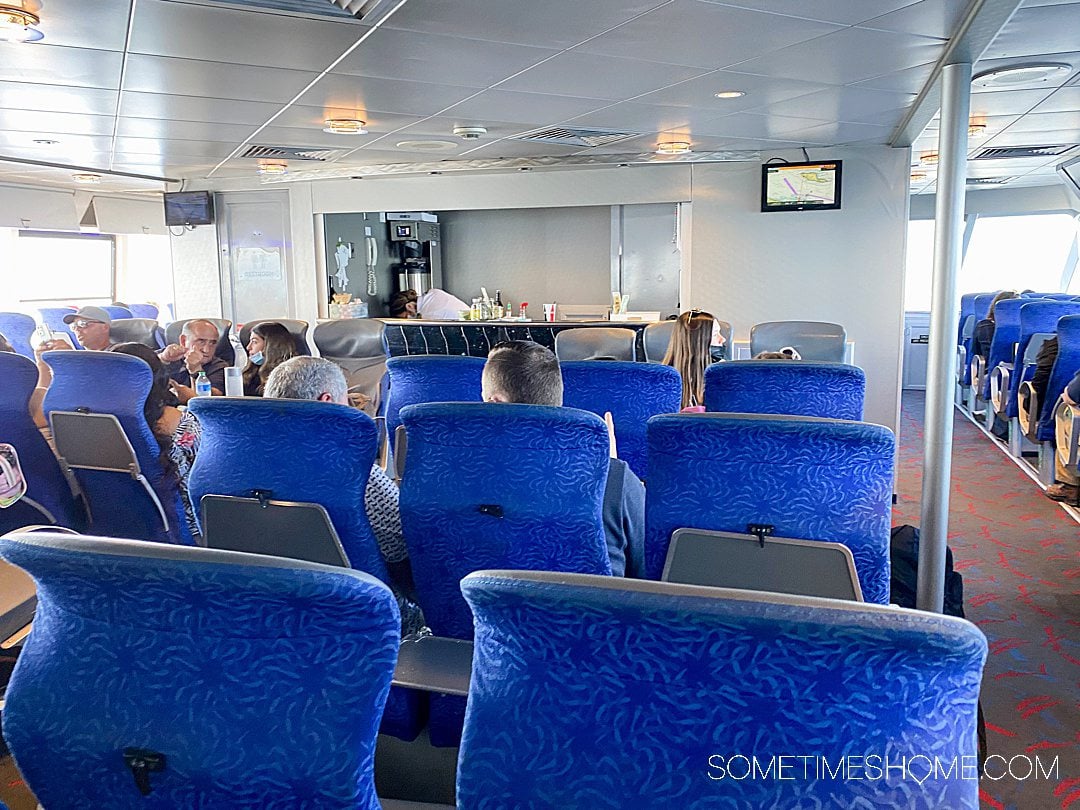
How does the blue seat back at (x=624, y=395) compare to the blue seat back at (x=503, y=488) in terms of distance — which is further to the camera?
the blue seat back at (x=624, y=395)

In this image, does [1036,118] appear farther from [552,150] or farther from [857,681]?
[857,681]

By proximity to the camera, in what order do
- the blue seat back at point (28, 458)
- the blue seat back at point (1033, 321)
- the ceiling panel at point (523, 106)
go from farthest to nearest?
the blue seat back at point (1033, 321), the ceiling panel at point (523, 106), the blue seat back at point (28, 458)

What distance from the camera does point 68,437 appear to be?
11.6 ft

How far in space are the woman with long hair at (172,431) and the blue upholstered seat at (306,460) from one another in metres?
1.25

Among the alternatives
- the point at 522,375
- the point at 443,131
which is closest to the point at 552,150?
the point at 443,131

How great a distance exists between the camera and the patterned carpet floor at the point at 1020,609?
2.64 metres

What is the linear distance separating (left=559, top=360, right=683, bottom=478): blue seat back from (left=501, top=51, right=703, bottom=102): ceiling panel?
5.03 feet

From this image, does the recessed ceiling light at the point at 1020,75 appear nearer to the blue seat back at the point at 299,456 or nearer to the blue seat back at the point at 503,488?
the blue seat back at the point at 503,488

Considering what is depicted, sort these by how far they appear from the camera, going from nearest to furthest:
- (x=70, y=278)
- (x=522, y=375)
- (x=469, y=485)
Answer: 1. (x=469, y=485)
2. (x=522, y=375)
3. (x=70, y=278)

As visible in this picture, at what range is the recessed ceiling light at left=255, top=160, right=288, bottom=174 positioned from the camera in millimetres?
7953

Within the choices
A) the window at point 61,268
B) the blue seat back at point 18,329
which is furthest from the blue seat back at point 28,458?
the window at point 61,268

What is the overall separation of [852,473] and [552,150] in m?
5.96

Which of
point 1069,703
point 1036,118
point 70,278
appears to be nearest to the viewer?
point 1069,703

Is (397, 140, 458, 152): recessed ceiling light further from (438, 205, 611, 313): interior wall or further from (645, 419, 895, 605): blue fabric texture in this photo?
(645, 419, 895, 605): blue fabric texture
